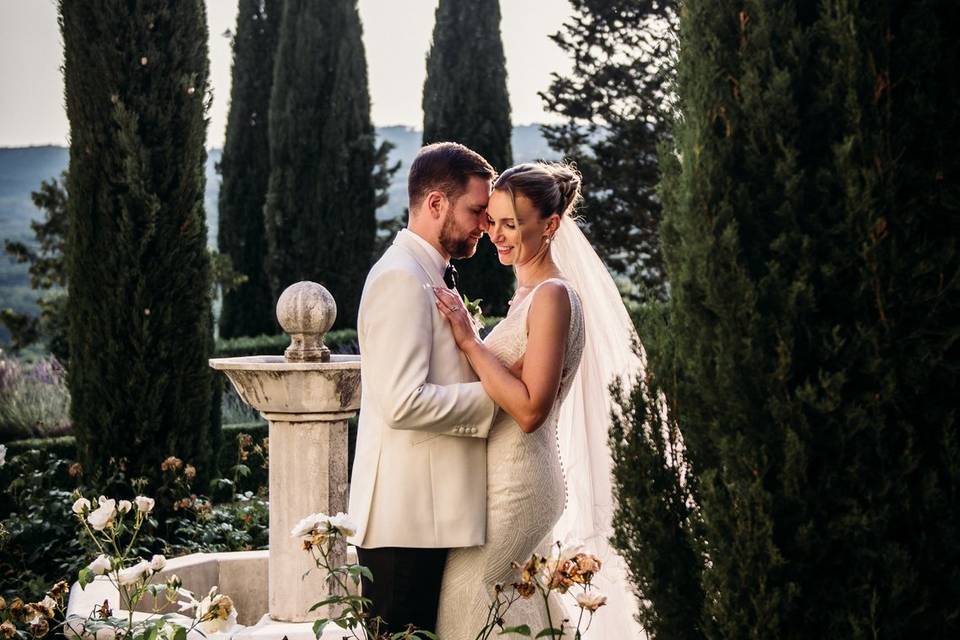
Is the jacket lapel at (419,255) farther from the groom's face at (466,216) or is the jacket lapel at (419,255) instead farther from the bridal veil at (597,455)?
the bridal veil at (597,455)

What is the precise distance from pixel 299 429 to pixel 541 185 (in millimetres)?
1732

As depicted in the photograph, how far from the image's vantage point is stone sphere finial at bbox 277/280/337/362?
4.16 m

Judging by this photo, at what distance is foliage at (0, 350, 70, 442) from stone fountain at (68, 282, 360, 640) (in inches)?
223

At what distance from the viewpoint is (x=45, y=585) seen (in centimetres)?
549

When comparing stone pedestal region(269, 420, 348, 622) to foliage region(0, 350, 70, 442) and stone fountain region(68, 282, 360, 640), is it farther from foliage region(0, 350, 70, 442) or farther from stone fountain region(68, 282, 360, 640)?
foliage region(0, 350, 70, 442)

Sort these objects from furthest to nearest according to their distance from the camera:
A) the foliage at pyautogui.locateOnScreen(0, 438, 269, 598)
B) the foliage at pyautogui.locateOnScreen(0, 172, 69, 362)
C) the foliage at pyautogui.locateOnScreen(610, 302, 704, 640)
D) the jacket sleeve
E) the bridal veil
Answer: the foliage at pyautogui.locateOnScreen(0, 172, 69, 362), the foliage at pyautogui.locateOnScreen(0, 438, 269, 598), the bridal veil, the jacket sleeve, the foliage at pyautogui.locateOnScreen(610, 302, 704, 640)

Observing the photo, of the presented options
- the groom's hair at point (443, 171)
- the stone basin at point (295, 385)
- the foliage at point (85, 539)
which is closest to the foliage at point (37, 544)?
the foliage at point (85, 539)

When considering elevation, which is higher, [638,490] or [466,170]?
[466,170]

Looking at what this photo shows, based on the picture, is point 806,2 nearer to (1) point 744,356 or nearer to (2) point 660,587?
(1) point 744,356

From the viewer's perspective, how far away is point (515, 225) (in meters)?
3.12

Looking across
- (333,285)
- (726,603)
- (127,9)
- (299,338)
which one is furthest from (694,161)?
(333,285)

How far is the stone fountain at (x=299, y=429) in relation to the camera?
412cm

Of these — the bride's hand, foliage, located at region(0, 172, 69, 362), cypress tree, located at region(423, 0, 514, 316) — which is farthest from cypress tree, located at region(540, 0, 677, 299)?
the bride's hand

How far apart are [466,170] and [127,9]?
5.29 metres
